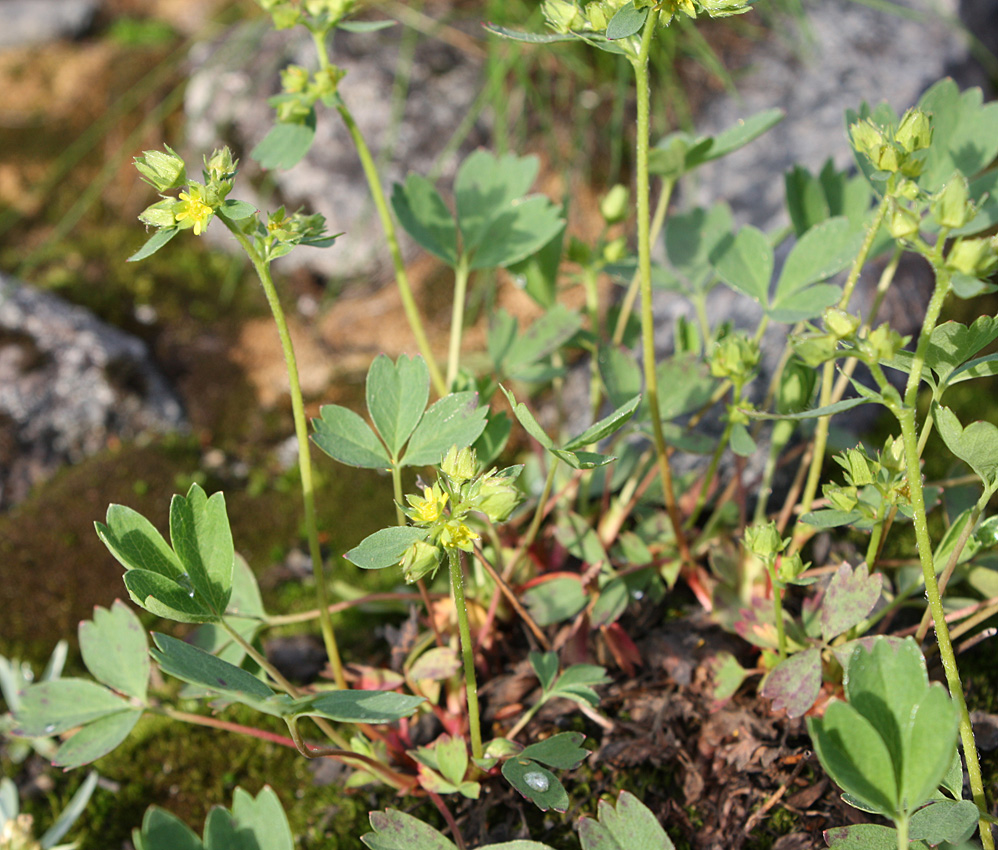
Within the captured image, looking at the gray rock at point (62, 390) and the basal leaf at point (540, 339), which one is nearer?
the basal leaf at point (540, 339)

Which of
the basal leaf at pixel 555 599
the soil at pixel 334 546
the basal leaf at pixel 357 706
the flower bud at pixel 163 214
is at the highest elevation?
the flower bud at pixel 163 214

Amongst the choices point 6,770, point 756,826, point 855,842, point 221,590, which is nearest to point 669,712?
point 756,826

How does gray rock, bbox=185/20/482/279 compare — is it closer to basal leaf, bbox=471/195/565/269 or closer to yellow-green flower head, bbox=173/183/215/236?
basal leaf, bbox=471/195/565/269

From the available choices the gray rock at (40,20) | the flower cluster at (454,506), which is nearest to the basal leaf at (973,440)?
the flower cluster at (454,506)

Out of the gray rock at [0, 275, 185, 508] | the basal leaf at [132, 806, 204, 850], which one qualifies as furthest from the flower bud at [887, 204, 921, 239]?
the gray rock at [0, 275, 185, 508]

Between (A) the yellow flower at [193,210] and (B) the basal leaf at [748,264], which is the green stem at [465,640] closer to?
(A) the yellow flower at [193,210]

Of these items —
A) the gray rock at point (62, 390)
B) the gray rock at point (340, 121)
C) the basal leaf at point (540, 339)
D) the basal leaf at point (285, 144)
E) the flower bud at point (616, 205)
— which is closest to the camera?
the basal leaf at point (285, 144)
